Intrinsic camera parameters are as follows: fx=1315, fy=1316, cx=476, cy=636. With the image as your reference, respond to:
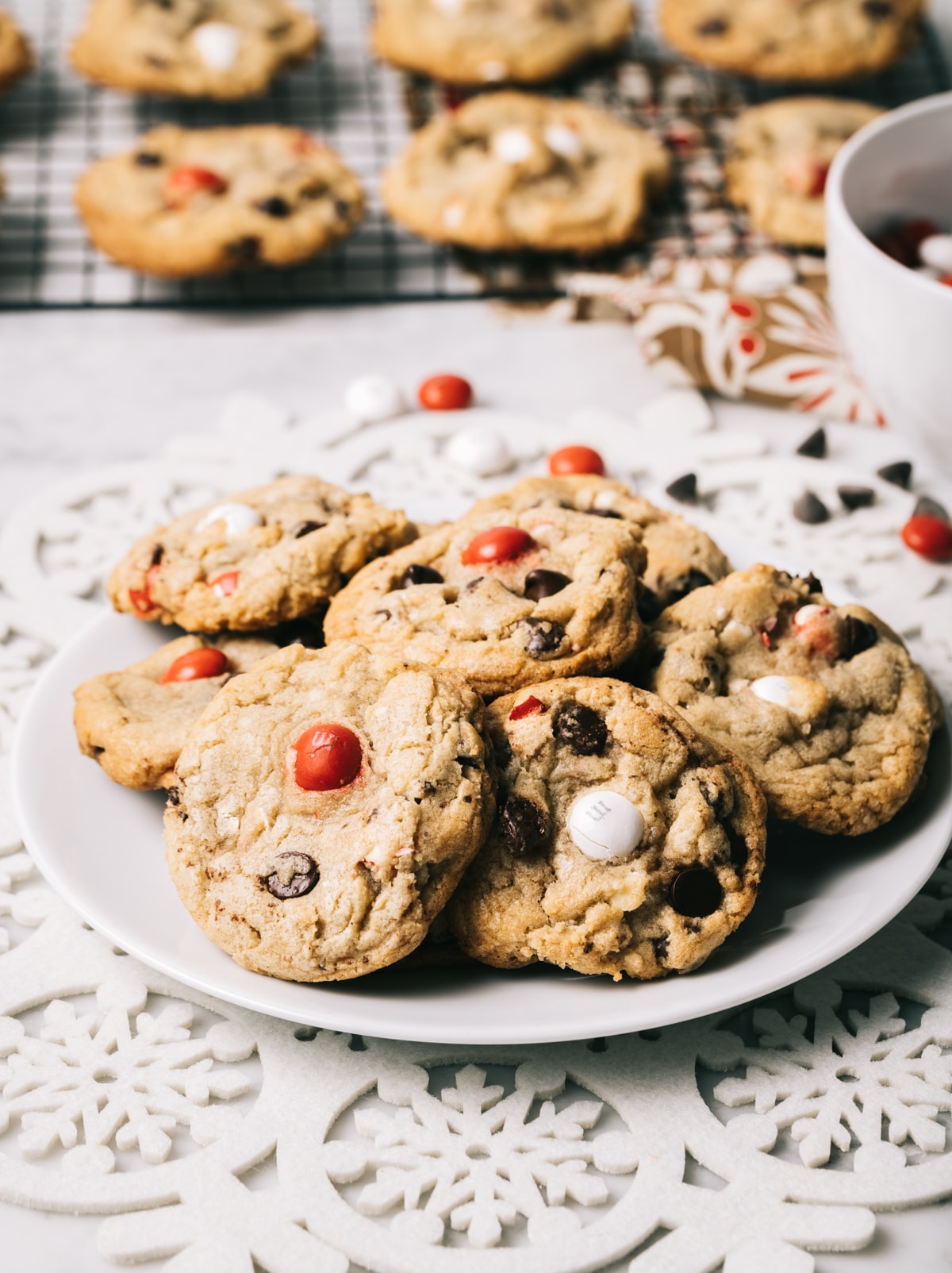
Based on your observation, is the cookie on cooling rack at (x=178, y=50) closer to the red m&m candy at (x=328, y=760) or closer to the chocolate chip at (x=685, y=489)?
the chocolate chip at (x=685, y=489)

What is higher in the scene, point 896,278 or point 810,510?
point 896,278

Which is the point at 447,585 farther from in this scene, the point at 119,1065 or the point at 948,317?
the point at 948,317

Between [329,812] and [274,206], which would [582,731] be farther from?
[274,206]

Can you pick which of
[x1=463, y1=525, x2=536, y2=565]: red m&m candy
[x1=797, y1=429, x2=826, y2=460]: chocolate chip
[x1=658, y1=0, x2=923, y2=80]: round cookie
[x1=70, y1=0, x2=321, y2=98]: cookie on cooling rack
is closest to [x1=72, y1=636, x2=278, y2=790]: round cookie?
[x1=463, y1=525, x2=536, y2=565]: red m&m candy

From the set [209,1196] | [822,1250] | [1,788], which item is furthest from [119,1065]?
[822,1250]

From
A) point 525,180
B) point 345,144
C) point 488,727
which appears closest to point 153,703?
point 488,727

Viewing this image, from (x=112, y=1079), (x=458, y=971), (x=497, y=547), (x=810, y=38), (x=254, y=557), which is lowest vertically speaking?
(x=112, y=1079)

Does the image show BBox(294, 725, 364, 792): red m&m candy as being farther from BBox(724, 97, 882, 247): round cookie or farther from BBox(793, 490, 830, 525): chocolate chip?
BBox(724, 97, 882, 247): round cookie
